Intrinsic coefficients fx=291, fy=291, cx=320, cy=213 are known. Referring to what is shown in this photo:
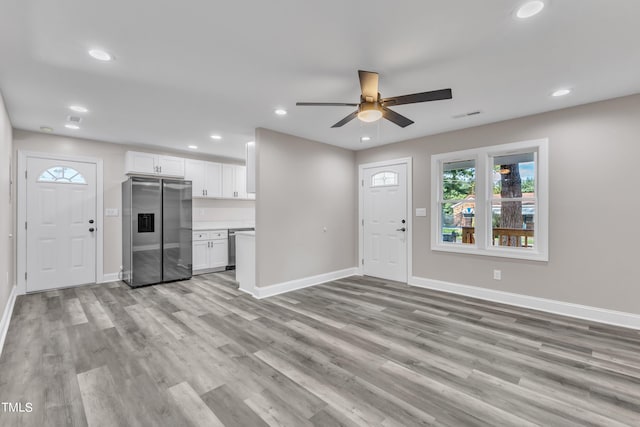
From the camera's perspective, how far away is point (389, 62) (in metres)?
2.43

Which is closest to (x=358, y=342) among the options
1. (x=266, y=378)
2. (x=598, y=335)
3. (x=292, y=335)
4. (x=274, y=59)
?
(x=292, y=335)

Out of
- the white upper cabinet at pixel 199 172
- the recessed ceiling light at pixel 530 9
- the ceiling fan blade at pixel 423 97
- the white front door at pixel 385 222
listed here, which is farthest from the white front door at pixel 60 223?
the recessed ceiling light at pixel 530 9

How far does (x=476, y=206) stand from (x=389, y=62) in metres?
2.70

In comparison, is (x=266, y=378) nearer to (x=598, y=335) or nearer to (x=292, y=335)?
(x=292, y=335)

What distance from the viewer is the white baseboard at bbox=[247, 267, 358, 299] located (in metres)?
4.23

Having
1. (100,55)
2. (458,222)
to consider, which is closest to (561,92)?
(458,222)

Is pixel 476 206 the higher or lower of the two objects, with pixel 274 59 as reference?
lower

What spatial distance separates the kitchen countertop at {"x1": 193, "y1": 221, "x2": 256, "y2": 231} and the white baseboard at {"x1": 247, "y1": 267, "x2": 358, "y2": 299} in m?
2.19

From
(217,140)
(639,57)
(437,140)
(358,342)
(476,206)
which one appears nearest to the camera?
(639,57)

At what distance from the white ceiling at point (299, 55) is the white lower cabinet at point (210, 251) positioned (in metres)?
2.61

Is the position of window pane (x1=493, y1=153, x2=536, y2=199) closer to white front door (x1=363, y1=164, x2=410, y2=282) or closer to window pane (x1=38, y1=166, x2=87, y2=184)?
white front door (x1=363, y1=164, x2=410, y2=282)

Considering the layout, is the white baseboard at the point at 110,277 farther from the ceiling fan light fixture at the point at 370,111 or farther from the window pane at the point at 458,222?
the window pane at the point at 458,222

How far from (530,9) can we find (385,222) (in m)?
3.80

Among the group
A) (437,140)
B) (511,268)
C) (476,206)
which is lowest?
(511,268)
